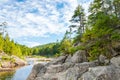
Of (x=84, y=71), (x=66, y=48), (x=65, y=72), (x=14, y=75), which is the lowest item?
(x=14, y=75)

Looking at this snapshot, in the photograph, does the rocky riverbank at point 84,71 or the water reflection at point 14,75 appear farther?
the water reflection at point 14,75

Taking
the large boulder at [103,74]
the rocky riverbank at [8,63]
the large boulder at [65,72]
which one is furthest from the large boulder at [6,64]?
the large boulder at [103,74]

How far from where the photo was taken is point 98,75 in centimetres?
1875

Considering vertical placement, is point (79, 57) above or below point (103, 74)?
below

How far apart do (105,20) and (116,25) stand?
137 inches

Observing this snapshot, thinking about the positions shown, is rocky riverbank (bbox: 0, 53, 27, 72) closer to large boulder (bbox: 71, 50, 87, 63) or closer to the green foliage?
the green foliage

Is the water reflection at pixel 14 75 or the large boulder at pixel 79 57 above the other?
the large boulder at pixel 79 57

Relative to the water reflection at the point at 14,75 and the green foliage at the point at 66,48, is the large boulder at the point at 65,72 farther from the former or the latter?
the water reflection at the point at 14,75

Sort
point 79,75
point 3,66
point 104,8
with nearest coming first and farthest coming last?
point 79,75, point 104,8, point 3,66

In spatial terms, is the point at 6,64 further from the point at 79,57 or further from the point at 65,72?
the point at 65,72

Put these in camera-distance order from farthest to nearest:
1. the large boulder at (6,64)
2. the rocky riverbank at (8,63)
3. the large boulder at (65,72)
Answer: the large boulder at (6,64) < the rocky riverbank at (8,63) < the large boulder at (65,72)

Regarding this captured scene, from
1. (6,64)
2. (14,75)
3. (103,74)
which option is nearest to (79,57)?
(103,74)

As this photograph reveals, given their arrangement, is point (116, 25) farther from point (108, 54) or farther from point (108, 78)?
point (108, 78)

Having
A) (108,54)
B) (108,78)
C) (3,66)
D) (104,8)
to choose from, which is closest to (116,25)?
(108,54)
